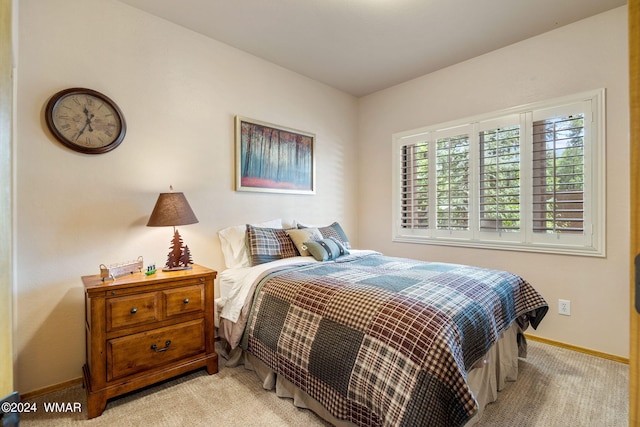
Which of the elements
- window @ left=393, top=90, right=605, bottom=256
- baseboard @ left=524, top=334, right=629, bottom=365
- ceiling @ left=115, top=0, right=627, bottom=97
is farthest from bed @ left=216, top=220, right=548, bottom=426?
ceiling @ left=115, top=0, right=627, bottom=97

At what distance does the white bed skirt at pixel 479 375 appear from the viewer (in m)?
1.70

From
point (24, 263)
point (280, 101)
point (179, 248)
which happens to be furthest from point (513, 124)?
point (24, 263)

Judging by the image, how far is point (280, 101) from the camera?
3377mm

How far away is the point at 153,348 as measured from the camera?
6.54 feet

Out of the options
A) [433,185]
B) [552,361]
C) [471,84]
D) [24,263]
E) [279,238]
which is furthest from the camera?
[433,185]

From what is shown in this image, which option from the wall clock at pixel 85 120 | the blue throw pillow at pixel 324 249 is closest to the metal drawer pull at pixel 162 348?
the blue throw pillow at pixel 324 249

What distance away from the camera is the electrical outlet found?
2.68 meters

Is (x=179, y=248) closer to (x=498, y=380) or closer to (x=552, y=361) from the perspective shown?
(x=498, y=380)

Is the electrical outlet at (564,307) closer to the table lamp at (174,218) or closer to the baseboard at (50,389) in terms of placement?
the table lamp at (174,218)

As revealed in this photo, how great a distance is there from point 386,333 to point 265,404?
1001 mm

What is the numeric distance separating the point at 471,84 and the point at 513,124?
24.7 inches

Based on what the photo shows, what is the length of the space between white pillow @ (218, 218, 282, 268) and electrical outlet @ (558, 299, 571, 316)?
2.77 meters

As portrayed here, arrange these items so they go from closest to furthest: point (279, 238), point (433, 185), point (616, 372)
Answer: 1. point (616, 372)
2. point (279, 238)
3. point (433, 185)

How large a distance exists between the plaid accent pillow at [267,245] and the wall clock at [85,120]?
1258 millimetres
